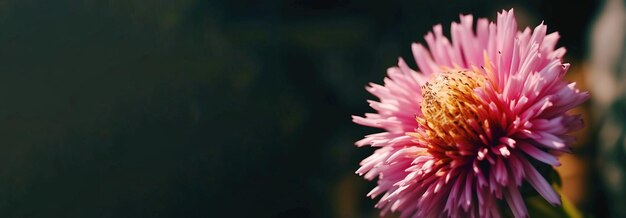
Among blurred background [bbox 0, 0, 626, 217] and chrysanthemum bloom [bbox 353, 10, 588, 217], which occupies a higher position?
blurred background [bbox 0, 0, 626, 217]

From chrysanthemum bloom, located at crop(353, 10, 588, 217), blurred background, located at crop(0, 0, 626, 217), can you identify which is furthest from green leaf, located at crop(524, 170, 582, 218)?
blurred background, located at crop(0, 0, 626, 217)

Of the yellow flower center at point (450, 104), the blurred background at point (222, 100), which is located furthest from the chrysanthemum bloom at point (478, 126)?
the blurred background at point (222, 100)

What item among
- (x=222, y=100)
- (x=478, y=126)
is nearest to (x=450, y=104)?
(x=478, y=126)

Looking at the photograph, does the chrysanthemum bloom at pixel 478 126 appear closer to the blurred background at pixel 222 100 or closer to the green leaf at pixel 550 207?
the green leaf at pixel 550 207

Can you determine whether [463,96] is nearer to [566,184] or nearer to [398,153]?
[398,153]

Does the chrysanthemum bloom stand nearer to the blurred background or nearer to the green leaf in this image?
the green leaf

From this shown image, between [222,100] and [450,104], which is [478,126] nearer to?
[450,104]
